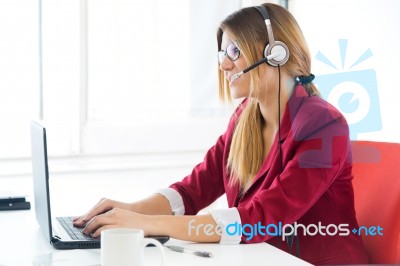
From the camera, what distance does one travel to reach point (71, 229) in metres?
1.62

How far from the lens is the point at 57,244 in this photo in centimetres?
147

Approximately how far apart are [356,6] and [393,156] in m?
0.63

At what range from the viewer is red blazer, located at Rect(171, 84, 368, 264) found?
1.60m

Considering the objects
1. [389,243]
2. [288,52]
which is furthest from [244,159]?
[389,243]

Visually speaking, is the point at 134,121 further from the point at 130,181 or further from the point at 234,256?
Result: the point at 234,256

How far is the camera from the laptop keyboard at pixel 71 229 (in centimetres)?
151

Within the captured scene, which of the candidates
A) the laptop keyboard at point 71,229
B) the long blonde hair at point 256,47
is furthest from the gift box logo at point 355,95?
the laptop keyboard at point 71,229

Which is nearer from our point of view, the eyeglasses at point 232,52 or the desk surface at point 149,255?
the desk surface at point 149,255

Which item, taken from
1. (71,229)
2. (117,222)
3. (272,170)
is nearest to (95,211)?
(71,229)

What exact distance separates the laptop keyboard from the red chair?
26.9 inches

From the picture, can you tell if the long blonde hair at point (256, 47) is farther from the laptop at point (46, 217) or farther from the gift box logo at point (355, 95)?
the laptop at point (46, 217)

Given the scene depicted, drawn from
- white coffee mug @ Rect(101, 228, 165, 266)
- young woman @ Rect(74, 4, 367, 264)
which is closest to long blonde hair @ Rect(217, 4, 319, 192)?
young woman @ Rect(74, 4, 367, 264)

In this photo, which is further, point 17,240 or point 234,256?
point 17,240

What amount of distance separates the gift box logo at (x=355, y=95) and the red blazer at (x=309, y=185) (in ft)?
0.50
